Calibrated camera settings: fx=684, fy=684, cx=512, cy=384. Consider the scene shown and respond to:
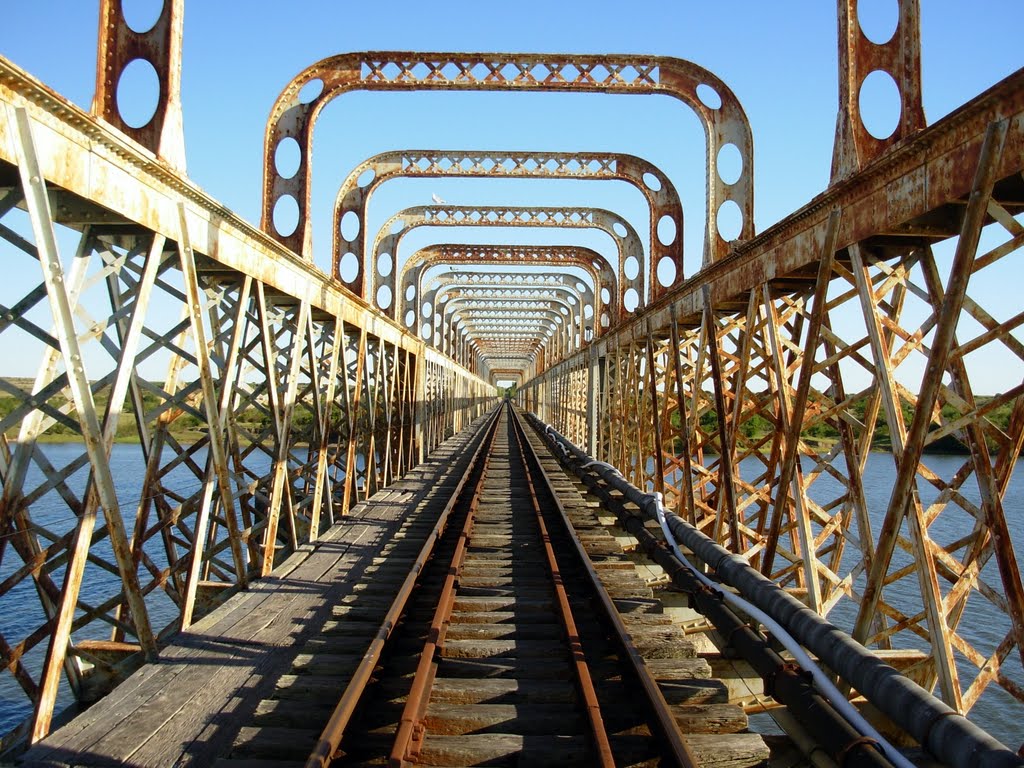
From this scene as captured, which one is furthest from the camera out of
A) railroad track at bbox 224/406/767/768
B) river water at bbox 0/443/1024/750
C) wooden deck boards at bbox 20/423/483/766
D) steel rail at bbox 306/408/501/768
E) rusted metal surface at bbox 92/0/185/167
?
river water at bbox 0/443/1024/750

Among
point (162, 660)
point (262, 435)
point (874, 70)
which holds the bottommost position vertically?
point (162, 660)

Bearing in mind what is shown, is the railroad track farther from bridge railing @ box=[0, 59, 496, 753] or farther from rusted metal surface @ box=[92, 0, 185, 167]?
rusted metal surface @ box=[92, 0, 185, 167]

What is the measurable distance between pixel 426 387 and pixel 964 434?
1831cm

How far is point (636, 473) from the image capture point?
44.0ft

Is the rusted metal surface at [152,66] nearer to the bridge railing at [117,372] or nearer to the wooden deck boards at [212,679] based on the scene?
the bridge railing at [117,372]

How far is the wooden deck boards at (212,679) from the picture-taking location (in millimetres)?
3701

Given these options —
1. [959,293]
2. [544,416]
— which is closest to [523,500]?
[959,293]

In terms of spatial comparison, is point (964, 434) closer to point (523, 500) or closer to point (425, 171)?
point (523, 500)

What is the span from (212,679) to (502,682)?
1.99 meters

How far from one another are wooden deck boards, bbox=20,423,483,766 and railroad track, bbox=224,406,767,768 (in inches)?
11.2

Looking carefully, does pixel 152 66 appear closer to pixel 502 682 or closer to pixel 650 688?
pixel 502 682

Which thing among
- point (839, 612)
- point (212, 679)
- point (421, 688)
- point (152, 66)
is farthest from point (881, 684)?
point (839, 612)

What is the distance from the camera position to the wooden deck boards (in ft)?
12.1

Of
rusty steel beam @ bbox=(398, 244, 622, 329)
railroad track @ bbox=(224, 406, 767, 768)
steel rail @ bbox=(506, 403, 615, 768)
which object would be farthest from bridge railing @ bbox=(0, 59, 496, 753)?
rusty steel beam @ bbox=(398, 244, 622, 329)
